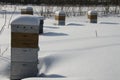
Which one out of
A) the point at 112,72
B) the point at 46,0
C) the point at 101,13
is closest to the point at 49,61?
the point at 112,72

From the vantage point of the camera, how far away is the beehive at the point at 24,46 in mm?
5836

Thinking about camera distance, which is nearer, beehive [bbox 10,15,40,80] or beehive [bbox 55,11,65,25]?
beehive [bbox 10,15,40,80]

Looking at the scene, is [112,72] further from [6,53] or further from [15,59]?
[6,53]

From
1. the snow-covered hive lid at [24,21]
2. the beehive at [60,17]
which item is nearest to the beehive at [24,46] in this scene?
the snow-covered hive lid at [24,21]

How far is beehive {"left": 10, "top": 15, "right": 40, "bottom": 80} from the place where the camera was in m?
5.84

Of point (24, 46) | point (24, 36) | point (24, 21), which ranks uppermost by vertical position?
point (24, 21)

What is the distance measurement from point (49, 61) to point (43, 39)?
11.5ft

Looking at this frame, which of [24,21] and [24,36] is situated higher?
[24,21]

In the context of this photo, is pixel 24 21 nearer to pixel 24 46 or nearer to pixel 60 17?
pixel 24 46

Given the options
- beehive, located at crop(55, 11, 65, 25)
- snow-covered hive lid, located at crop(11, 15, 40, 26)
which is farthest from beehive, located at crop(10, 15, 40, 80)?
beehive, located at crop(55, 11, 65, 25)

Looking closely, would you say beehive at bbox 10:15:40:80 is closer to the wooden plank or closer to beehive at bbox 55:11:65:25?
the wooden plank

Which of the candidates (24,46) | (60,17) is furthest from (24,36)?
(60,17)

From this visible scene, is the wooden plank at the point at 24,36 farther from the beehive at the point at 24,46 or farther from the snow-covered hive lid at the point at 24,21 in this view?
the snow-covered hive lid at the point at 24,21

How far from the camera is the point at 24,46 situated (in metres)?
5.91
